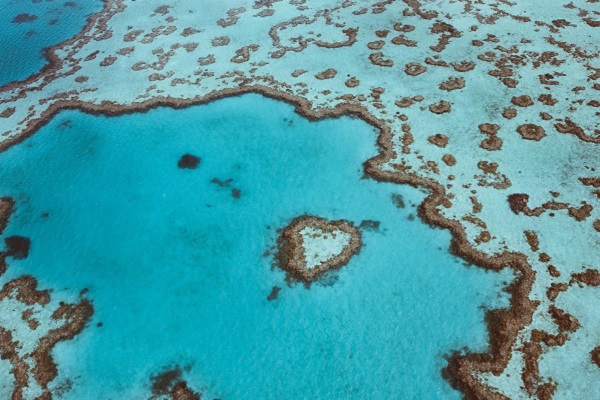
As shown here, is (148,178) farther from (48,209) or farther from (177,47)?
(177,47)

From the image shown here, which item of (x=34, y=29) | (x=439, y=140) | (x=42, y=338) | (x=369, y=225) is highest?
(x=34, y=29)

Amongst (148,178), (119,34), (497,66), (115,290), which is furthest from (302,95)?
(119,34)

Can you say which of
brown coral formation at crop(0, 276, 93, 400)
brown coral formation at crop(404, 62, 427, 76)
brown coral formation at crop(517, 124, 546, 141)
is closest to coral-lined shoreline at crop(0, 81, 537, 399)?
brown coral formation at crop(404, 62, 427, 76)

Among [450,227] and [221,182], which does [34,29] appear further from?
[450,227]

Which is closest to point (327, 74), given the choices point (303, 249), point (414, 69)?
point (414, 69)

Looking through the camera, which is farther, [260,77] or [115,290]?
[260,77]

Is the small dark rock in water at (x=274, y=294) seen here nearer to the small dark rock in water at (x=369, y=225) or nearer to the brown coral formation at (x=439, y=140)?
the small dark rock in water at (x=369, y=225)

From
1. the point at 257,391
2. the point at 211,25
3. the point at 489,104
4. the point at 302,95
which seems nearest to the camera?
the point at 257,391

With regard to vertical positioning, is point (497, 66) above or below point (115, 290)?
above
